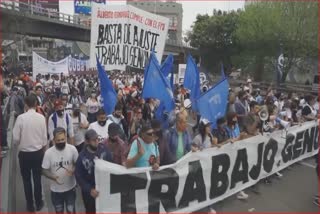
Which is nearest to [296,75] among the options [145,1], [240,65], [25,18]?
[240,65]

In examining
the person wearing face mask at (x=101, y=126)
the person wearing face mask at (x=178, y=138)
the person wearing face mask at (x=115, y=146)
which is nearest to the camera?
the person wearing face mask at (x=115, y=146)

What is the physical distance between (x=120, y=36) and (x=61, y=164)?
476 cm

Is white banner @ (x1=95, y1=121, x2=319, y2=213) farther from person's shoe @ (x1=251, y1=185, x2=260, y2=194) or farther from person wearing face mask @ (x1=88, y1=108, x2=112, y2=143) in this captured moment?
person wearing face mask @ (x1=88, y1=108, x2=112, y2=143)

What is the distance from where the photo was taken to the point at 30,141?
542 centimetres

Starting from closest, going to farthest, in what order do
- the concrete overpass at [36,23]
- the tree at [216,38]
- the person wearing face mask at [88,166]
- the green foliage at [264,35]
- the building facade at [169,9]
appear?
1. the person wearing face mask at [88,166]
2. the concrete overpass at [36,23]
3. the green foliage at [264,35]
4. the tree at [216,38]
5. the building facade at [169,9]

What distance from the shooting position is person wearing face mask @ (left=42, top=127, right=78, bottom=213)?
472 cm

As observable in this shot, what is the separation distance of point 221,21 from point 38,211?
155 ft

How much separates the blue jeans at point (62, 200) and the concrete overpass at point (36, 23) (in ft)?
75.5

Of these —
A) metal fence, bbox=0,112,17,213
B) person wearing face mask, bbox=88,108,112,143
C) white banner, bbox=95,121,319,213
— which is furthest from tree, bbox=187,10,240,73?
person wearing face mask, bbox=88,108,112,143

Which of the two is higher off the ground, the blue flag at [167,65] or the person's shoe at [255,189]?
the blue flag at [167,65]

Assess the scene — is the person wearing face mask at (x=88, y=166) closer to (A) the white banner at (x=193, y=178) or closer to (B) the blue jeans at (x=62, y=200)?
(A) the white banner at (x=193, y=178)

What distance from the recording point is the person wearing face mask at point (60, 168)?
472cm

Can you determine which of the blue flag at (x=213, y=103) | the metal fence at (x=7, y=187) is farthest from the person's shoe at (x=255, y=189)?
the metal fence at (x=7, y=187)

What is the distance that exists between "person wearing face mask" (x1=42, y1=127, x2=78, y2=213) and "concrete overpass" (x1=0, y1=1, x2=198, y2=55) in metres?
22.9
